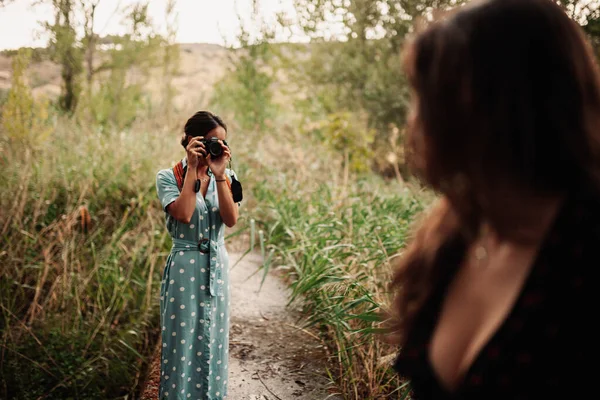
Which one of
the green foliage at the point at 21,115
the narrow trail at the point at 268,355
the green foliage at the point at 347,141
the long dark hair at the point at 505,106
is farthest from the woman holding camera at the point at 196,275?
the green foliage at the point at 347,141

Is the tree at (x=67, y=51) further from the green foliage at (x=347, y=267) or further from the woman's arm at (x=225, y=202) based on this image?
the woman's arm at (x=225, y=202)

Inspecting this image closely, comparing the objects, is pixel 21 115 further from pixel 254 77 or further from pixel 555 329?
pixel 555 329

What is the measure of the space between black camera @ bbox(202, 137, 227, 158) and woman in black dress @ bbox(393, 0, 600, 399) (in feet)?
6.04

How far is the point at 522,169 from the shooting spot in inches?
31.3

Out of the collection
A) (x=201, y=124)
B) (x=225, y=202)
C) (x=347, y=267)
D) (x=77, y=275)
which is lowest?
(x=77, y=275)

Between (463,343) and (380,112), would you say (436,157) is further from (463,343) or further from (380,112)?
(380,112)

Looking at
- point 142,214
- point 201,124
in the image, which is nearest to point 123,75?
point 142,214

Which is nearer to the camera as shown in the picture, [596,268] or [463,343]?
[596,268]

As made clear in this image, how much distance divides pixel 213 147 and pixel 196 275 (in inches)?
27.2

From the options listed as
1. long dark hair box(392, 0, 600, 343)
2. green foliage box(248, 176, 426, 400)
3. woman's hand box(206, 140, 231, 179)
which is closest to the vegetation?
green foliage box(248, 176, 426, 400)

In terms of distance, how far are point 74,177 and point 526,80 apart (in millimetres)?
5154

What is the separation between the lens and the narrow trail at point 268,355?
109 inches

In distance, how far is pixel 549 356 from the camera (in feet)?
2.48

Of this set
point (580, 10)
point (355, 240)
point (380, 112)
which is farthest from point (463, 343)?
point (380, 112)
